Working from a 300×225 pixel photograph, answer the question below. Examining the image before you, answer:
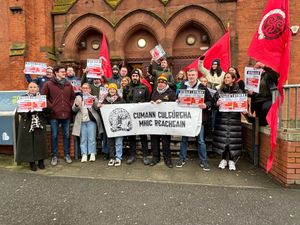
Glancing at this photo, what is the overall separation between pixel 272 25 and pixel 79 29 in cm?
844

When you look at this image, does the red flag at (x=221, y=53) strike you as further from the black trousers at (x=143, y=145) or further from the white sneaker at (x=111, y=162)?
the white sneaker at (x=111, y=162)

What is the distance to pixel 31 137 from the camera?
4957 mm

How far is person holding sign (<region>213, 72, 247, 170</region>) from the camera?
16.1ft

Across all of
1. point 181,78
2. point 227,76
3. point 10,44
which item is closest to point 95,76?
point 181,78

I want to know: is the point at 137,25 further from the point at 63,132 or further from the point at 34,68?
the point at 63,132

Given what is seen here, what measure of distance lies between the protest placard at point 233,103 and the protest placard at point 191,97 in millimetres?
449

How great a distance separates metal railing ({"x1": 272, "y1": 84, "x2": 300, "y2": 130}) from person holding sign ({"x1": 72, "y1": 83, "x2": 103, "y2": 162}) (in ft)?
12.6

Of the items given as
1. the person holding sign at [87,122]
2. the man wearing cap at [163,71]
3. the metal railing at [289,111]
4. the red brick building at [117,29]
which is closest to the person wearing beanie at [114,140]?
the person holding sign at [87,122]

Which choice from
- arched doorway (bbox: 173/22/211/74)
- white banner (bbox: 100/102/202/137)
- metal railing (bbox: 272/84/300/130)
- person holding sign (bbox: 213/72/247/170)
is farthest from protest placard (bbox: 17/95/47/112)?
arched doorway (bbox: 173/22/211/74)

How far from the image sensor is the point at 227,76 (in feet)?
16.5

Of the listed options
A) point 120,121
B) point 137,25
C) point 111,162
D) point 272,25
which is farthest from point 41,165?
point 137,25

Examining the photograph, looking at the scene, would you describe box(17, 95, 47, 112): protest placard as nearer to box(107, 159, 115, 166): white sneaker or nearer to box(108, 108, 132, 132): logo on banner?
box(108, 108, 132, 132): logo on banner

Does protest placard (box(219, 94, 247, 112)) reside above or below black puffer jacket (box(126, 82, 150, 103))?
below

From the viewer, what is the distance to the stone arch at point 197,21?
31.0 ft
